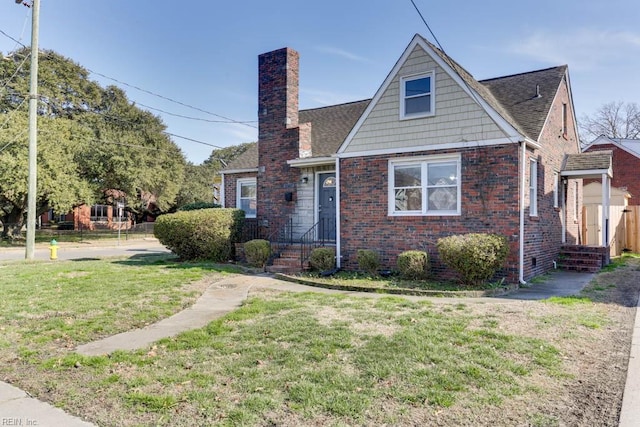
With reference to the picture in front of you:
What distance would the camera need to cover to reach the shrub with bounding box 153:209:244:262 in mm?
13281

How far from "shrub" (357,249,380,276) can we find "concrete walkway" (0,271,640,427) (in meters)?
1.80

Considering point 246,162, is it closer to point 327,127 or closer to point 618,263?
point 327,127

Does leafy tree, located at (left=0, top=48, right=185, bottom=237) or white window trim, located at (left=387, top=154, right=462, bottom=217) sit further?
leafy tree, located at (left=0, top=48, right=185, bottom=237)

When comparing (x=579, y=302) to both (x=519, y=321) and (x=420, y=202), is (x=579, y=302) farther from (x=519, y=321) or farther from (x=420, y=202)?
(x=420, y=202)

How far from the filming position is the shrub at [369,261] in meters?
10.6

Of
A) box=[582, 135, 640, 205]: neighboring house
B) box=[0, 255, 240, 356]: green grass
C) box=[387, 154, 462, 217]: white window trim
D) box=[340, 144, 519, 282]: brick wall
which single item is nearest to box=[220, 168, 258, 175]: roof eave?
box=[340, 144, 519, 282]: brick wall

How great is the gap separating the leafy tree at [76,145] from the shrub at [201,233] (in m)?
13.3

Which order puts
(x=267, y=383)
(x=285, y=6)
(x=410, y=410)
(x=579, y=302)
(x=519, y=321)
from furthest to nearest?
(x=285, y=6) → (x=579, y=302) → (x=519, y=321) → (x=267, y=383) → (x=410, y=410)

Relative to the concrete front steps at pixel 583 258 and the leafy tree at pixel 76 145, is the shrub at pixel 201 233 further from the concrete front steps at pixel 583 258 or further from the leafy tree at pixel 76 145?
the leafy tree at pixel 76 145

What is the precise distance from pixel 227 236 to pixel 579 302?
9770mm

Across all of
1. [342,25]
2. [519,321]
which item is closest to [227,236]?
[342,25]

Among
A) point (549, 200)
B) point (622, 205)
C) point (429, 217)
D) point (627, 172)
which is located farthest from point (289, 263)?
point (627, 172)

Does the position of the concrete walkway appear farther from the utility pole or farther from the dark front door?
the utility pole

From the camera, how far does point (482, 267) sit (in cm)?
884
